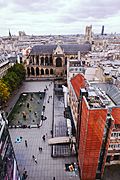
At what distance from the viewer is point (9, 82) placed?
267ft

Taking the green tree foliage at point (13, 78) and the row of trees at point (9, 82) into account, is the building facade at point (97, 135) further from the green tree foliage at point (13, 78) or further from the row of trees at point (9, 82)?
the green tree foliage at point (13, 78)

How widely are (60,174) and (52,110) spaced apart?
3049 cm

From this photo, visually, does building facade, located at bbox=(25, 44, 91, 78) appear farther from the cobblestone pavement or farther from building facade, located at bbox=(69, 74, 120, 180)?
building facade, located at bbox=(69, 74, 120, 180)

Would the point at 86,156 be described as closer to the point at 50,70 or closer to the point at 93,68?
the point at 93,68

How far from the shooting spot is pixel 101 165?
37.5 m

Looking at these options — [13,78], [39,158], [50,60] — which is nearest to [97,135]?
[39,158]

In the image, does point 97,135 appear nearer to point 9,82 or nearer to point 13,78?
point 9,82

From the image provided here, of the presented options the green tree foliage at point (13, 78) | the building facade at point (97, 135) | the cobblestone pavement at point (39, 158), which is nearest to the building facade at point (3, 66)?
the green tree foliage at point (13, 78)

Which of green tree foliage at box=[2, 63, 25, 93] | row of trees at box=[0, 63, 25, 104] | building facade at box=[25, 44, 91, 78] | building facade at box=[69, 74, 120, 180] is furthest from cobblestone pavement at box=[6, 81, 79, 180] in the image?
building facade at box=[25, 44, 91, 78]

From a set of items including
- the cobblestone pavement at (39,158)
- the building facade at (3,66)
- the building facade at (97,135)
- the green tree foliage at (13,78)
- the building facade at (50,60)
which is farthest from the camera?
the building facade at (50,60)

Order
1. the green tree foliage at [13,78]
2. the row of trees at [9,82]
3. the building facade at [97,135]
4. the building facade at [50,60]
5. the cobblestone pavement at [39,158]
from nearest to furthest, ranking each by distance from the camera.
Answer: the building facade at [97,135], the cobblestone pavement at [39,158], the row of trees at [9,82], the green tree foliage at [13,78], the building facade at [50,60]

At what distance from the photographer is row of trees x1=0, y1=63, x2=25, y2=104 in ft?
222

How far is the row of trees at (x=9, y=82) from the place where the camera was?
6769 centimetres

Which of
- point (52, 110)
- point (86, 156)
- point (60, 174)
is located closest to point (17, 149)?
point (60, 174)
